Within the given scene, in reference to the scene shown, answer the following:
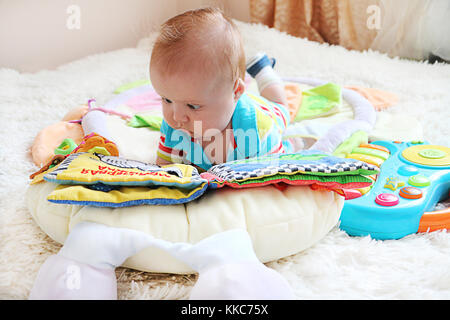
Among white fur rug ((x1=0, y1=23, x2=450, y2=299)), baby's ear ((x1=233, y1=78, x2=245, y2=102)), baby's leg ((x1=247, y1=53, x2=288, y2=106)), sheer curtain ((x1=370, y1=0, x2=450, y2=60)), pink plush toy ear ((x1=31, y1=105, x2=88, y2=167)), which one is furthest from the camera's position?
sheer curtain ((x1=370, y1=0, x2=450, y2=60))

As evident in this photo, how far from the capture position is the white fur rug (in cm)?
70

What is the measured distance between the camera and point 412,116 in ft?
4.37

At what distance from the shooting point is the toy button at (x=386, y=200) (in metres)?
0.84

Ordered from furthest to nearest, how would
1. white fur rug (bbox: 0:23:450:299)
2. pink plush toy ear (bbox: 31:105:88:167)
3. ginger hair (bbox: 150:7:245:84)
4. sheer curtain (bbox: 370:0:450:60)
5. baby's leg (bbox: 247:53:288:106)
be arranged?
1. sheer curtain (bbox: 370:0:450:60)
2. baby's leg (bbox: 247:53:288:106)
3. pink plush toy ear (bbox: 31:105:88:167)
4. ginger hair (bbox: 150:7:245:84)
5. white fur rug (bbox: 0:23:450:299)

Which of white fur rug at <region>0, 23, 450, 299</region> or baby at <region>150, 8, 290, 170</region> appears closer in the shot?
white fur rug at <region>0, 23, 450, 299</region>

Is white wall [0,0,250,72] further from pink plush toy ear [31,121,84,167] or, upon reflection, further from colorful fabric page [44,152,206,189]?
colorful fabric page [44,152,206,189]

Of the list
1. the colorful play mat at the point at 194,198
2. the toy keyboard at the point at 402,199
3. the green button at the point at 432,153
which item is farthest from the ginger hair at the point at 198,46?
the green button at the point at 432,153

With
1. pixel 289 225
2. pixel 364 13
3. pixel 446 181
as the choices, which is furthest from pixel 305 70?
pixel 289 225

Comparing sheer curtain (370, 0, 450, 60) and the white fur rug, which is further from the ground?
sheer curtain (370, 0, 450, 60)

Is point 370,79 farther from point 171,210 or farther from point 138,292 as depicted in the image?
point 138,292

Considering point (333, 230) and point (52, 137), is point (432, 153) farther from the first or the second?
Result: point (52, 137)

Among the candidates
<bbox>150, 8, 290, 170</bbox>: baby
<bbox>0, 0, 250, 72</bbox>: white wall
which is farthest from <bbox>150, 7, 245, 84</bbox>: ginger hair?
<bbox>0, 0, 250, 72</bbox>: white wall

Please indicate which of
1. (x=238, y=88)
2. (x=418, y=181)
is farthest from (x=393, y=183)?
(x=238, y=88)

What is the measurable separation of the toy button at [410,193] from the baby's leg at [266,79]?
A: 481 millimetres
